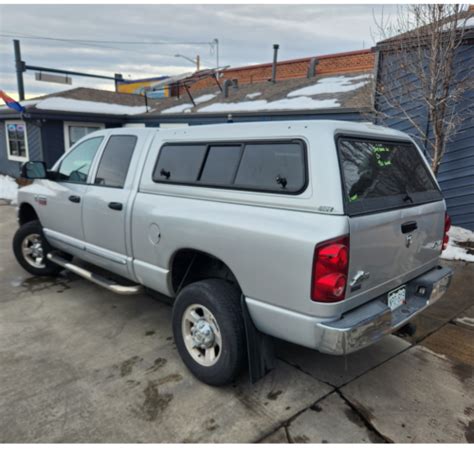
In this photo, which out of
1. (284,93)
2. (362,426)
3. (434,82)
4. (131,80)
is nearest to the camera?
(362,426)

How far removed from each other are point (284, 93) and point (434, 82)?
21.4 ft

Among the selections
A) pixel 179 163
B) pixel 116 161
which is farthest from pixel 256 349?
→ pixel 116 161

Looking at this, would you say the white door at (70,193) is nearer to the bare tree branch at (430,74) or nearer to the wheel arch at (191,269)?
the wheel arch at (191,269)

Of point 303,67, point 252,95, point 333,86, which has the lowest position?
point 252,95

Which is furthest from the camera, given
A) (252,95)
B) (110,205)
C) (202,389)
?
(252,95)

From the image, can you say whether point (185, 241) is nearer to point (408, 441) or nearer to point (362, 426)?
point (362, 426)

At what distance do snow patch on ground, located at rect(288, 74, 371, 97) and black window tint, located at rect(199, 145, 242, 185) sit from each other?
932 cm

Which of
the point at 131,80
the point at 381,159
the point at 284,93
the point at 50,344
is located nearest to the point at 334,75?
the point at 284,93

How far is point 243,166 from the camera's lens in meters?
2.90

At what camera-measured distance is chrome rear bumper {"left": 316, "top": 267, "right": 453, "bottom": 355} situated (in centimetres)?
238

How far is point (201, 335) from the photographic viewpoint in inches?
120

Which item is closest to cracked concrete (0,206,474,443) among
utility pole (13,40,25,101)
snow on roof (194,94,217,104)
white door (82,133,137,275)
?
white door (82,133,137,275)

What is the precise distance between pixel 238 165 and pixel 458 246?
555 cm

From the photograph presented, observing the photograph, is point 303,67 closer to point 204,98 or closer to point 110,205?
point 204,98
